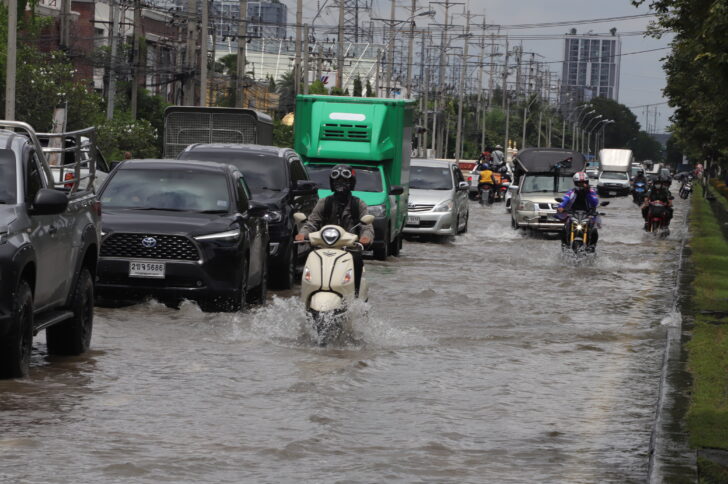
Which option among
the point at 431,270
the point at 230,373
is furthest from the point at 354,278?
the point at 431,270

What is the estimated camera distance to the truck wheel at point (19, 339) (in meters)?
10.5

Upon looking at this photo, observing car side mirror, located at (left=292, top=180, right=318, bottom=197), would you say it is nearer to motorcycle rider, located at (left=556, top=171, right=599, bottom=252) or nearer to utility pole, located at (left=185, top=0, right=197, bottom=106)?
motorcycle rider, located at (left=556, top=171, right=599, bottom=252)

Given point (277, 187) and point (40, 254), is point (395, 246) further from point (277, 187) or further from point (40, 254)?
point (40, 254)

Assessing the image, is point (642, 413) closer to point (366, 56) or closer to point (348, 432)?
point (348, 432)

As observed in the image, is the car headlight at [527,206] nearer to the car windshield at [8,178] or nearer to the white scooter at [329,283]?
the white scooter at [329,283]

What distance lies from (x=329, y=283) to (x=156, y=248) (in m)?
2.98

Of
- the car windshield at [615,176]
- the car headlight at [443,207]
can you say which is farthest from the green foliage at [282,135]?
the car headlight at [443,207]

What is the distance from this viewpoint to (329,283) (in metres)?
13.6

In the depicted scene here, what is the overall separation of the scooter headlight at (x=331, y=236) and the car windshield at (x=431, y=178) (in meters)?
20.5

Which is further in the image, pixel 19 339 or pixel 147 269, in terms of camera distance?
pixel 147 269

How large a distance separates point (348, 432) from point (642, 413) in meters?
2.43

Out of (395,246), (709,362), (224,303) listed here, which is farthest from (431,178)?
(709,362)

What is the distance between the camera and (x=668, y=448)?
883 cm

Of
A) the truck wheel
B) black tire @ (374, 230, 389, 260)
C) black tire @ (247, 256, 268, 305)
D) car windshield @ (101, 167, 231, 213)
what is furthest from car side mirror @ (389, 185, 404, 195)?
the truck wheel
